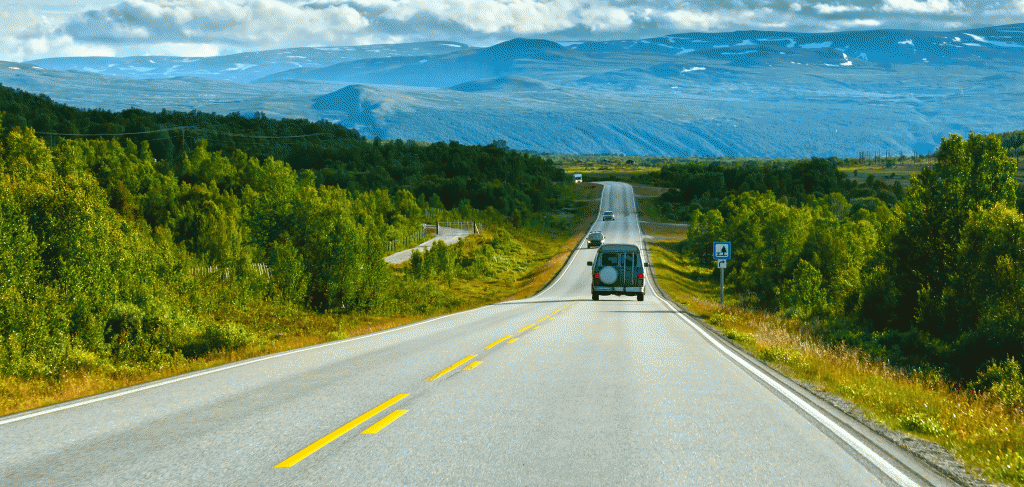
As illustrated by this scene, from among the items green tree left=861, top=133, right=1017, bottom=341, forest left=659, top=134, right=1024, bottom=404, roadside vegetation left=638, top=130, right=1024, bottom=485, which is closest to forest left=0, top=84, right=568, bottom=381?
roadside vegetation left=638, top=130, right=1024, bottom=485

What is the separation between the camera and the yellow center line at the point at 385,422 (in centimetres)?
738

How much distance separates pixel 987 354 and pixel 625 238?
76.5 m

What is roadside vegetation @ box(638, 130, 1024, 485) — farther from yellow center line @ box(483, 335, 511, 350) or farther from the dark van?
yellow center line @ box(483, 335, 511, 350)

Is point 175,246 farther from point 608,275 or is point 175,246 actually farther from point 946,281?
point 946,281

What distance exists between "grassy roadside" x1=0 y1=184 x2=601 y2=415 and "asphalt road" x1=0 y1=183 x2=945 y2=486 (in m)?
1.02

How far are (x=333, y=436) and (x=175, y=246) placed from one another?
161 ft

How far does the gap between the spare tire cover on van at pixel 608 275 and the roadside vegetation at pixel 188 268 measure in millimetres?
7880

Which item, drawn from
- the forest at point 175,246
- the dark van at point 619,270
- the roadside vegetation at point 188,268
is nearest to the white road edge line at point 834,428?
the roadside vegetation at point 188,268

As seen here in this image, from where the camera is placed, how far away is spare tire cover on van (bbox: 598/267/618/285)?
1401 inches

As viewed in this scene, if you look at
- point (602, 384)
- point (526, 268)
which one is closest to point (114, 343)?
point (602, 384)

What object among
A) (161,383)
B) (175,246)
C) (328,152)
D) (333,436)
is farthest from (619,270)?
(328,152)

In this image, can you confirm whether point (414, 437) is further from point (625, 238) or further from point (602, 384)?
point (625, 238)

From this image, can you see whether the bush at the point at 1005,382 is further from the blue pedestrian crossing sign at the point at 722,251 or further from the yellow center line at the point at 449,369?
the blue pedestrian crossing sign at the point at 722,251

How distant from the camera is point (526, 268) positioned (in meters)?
81.7
